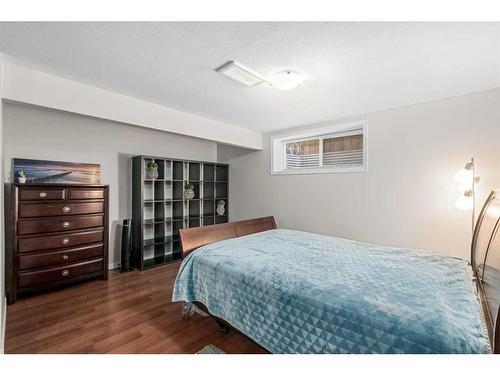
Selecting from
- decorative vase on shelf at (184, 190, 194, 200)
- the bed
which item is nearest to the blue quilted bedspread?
the bed

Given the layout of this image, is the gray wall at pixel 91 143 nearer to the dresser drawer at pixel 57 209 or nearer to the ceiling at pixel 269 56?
the dresser drawer at pixel 57 209

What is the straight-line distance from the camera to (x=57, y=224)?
9.06 feet

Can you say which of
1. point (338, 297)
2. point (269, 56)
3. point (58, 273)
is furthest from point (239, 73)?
point (58, 273)

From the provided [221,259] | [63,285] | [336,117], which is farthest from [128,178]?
[336,117]

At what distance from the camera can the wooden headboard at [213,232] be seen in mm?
2445

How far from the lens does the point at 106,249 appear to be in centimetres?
315

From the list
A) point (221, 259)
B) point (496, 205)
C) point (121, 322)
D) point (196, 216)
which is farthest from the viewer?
point (196, 216)

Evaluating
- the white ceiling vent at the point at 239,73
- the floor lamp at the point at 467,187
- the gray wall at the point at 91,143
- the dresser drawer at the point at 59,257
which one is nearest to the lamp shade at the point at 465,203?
the floor lamp at the point at 467,187

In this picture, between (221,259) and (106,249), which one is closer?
(221,259)

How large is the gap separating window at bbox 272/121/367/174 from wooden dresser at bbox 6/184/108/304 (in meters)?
2.79

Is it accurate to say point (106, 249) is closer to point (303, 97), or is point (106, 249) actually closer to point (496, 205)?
point (303, 97)

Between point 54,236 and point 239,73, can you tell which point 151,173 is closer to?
point 54,236

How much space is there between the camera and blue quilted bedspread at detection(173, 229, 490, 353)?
1.10 meters
